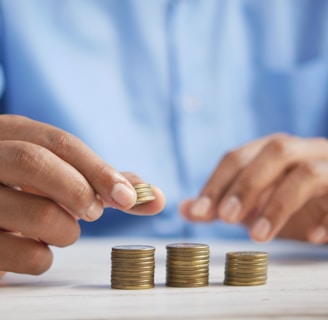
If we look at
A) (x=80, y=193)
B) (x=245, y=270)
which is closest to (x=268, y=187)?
(x=245, y=270)

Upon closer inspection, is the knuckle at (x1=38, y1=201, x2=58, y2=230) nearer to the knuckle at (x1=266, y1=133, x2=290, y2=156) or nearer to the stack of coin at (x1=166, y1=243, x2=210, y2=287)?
the stack of coin at (x1=166, y1=243, x2=210, y2=287)

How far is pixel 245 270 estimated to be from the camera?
1.16 meters

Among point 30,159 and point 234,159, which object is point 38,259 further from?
point 234,159

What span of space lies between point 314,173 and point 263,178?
11 centimetres

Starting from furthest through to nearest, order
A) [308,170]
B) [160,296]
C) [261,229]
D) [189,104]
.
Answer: [189,104]
[308,170]
[261,229]
[160,296]

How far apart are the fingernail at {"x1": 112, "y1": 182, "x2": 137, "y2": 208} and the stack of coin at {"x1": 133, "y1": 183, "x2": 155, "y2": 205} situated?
0.04 metres

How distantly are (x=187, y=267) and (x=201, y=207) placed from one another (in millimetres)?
493

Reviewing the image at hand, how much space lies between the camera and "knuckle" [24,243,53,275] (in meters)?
1.19

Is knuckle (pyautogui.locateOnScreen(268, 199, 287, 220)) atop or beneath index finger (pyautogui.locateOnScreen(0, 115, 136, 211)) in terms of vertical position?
atop

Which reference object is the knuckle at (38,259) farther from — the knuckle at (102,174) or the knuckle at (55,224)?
the knuckle at (102,174)

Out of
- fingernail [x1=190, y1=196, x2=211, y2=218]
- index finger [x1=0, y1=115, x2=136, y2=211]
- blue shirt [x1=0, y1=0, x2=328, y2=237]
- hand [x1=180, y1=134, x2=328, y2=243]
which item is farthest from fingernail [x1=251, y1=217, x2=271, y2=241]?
blue shirt [x1=0, y1=0, x2=328, y2=237]

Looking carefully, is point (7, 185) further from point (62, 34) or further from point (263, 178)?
point (62, 34)

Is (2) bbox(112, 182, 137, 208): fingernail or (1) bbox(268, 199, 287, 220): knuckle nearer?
(2) bbox(112, 182, 137, 208): fingernail

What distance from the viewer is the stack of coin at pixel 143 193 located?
1170 mm
